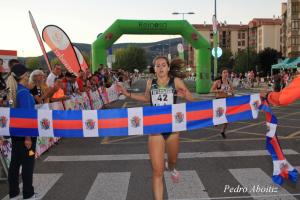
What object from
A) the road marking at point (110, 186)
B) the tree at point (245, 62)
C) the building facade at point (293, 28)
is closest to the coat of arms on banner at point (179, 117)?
the road marking at point (110, 186)

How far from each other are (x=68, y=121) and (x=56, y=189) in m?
1.21

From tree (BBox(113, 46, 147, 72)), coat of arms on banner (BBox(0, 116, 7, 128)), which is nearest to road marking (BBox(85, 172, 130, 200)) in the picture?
coat of arms on banner (BBox(0, 116, 7, 128))

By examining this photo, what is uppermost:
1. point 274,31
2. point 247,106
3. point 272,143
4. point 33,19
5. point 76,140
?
point 274,31

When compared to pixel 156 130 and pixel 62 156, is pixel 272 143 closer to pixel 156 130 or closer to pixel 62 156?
pixel 156 130

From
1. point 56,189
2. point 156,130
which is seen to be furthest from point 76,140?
point 156,130

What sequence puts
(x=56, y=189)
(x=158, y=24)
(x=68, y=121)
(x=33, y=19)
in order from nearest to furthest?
1. (x=68, y=121)
2. (x=56, y=189)
3. (x=33, y=19)
4. (x=158, y=24)

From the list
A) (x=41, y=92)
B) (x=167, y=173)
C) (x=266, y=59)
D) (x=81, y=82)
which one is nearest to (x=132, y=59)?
(x=266, y=59)

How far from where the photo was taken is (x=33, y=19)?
1917 cm

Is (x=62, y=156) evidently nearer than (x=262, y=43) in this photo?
Yes

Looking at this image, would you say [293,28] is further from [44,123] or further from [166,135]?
[44,123]

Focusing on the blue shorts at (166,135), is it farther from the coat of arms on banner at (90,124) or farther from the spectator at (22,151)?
the spectator at (22,151)

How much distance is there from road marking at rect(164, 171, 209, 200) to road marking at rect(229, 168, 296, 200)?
612mm

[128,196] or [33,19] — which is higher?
[33,19]

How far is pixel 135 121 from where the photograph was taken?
5883 millimetres
